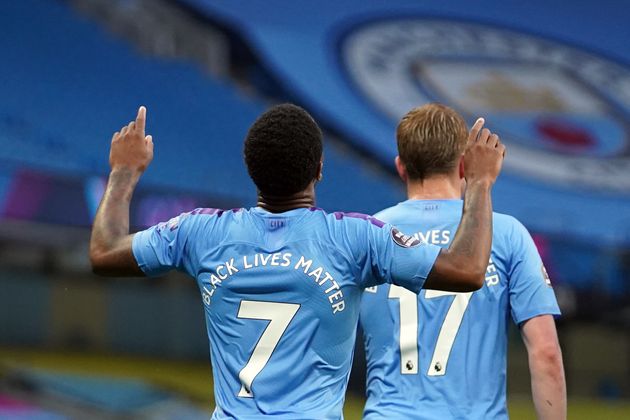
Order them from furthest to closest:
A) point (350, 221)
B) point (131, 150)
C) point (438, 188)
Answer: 1. point (438, 188)
2. point (131, 150)
3. point (350, 221)

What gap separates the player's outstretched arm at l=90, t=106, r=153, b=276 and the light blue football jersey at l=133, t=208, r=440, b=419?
0.14 ft

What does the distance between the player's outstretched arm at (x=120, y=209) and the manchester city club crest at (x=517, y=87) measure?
480 inches

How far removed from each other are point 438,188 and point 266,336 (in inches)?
37.0

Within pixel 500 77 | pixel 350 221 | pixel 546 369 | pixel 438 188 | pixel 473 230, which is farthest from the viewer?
pixel 500 77

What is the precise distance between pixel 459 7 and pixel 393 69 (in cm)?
139

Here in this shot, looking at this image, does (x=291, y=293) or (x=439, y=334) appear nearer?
(x=291, y=293)

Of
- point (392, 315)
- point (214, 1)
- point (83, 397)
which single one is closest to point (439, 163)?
point (392, 315)

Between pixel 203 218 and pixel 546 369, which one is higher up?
pixel 203 218

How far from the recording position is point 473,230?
8.45 feet

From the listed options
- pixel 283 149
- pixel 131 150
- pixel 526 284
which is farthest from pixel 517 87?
pixel 283 149

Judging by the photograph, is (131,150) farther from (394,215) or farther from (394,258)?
(394,215)

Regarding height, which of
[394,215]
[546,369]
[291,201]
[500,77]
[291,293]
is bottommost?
[546,369]

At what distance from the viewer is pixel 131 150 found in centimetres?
287

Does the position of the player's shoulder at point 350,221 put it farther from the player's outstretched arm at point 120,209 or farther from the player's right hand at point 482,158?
the player's outstretched arm at point 120,209
